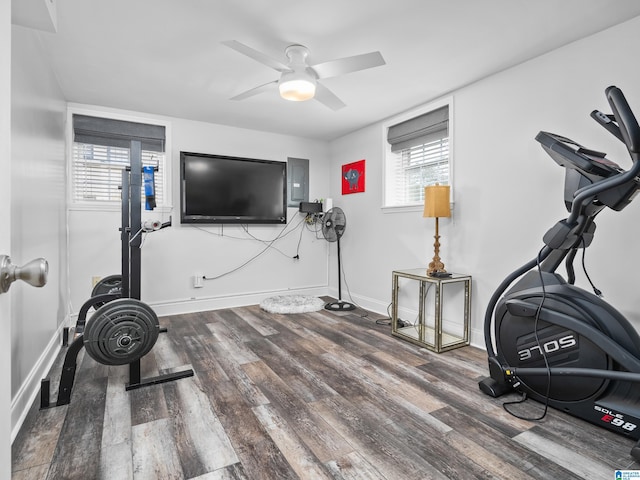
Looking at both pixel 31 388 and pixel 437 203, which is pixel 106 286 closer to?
pixel 31 388

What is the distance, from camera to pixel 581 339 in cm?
173

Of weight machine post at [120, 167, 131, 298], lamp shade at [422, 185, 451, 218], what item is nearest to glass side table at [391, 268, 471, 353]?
lamp shade at [422, 185, 451, 218]

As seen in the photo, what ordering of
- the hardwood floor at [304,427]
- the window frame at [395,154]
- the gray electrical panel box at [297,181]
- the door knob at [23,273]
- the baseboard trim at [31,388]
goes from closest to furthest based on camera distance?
the door knob at [23,273]
the hardwood floor at [304,427]
the baseboard trim at [31,388]
the window frame at [395,154]
the gray electrical panel box at [297,181]

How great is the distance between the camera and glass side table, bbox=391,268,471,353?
2.78m

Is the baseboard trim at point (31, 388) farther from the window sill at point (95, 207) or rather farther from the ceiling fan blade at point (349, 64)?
the ceiling fan blade at point (349, 64)

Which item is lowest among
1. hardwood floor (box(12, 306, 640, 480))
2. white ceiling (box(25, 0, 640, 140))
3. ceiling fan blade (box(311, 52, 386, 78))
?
hardwood floor (box(12, 306, 640, 480))

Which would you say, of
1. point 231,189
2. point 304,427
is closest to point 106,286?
point 231,189

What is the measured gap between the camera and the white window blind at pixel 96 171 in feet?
11.6

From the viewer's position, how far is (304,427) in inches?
68.9

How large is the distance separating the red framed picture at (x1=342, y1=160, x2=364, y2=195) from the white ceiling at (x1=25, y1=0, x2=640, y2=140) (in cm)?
113

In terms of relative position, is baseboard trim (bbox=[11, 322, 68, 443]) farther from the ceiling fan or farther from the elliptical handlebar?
the elliptical handlebar

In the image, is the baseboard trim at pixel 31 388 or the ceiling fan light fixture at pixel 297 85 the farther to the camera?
the ceiling fan light fixture at pixel 297 85

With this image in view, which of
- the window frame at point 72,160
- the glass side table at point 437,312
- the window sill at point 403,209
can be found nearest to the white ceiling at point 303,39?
the window frame at point 72,160

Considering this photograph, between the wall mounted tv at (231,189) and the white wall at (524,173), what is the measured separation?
64.7 inches
